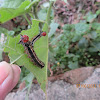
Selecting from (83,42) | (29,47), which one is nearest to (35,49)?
(29,47)

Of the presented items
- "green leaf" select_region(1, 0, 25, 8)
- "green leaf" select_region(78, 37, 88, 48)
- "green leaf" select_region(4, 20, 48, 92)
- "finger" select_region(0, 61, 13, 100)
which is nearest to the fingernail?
"finger" select_region(0, 61, 13, 100)

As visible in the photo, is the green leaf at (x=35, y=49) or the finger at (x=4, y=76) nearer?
the finger at (x=4, y=76)

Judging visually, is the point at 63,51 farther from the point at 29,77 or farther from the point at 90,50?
the point at 29,77

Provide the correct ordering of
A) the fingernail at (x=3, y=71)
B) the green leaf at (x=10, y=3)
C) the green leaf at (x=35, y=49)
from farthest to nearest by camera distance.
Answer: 1. the green leaf at (x=10, y=3)
2. the green leaf at (x=35, y=49)
3. the fingernail at (x=3, y=71)

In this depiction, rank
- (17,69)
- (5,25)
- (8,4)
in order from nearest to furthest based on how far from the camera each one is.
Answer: (17,69) → (8,4) → (5,25)

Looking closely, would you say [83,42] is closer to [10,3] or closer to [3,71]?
[10,3]

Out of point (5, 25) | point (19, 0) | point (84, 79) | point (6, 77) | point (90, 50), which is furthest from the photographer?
point (5, 25)

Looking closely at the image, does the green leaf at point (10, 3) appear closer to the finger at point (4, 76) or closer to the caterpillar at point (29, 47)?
the caterpillar at point (29, 47)

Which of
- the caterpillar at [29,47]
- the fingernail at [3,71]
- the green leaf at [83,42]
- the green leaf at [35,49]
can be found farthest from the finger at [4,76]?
the green leaf at [83,42]

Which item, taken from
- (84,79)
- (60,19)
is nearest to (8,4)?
(84,79)
